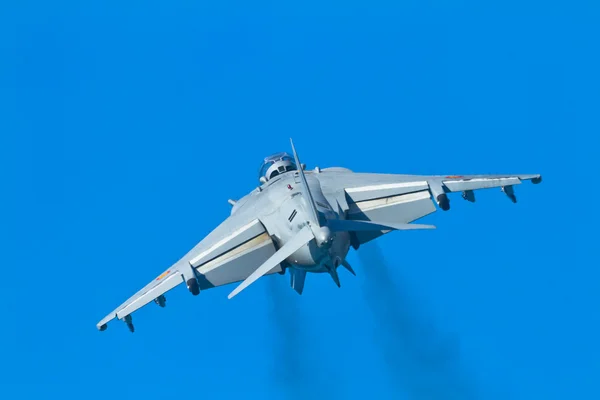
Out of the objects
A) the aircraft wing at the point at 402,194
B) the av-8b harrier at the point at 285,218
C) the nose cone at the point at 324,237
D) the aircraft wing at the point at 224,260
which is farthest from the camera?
the aircraft wing at the point at 402,194

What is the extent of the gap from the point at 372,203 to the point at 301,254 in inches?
180

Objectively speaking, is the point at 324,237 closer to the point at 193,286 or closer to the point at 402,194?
the point at 402,194

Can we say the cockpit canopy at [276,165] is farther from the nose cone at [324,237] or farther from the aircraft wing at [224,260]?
the nose cone at [324,237]

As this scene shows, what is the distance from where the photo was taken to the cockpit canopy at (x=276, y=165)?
144ft

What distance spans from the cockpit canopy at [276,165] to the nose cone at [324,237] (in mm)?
8851

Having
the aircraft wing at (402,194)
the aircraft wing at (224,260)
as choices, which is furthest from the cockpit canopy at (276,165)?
the aircraft wing at (224,260)

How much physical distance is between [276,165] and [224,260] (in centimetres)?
548

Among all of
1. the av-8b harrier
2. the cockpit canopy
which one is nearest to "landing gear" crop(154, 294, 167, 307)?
the av-8b harrier

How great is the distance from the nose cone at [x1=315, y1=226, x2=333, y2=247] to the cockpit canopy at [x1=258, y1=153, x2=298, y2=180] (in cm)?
885

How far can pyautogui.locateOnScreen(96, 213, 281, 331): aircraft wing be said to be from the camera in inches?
1555

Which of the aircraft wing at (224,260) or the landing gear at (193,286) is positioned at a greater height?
the aircraft wing at (224,260)

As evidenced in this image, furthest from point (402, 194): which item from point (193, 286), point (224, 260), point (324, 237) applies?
point (193, 286)

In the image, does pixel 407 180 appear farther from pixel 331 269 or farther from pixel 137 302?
pixel 137 302

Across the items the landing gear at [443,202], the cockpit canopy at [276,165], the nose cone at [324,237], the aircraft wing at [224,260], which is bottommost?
the nose cone at [324,237]
